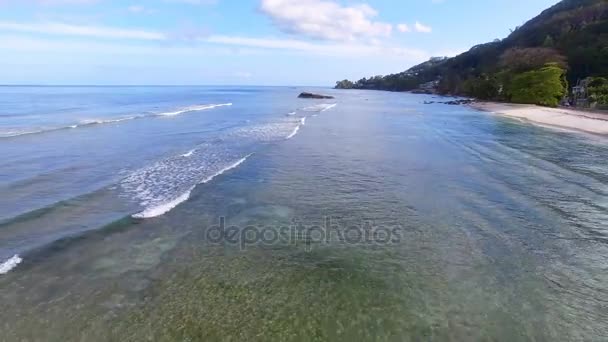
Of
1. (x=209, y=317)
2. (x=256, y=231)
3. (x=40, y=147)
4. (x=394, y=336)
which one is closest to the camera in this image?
(x=394, y=336)

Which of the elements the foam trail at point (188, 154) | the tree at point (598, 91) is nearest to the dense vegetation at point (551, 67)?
the tree at point (598, 91)

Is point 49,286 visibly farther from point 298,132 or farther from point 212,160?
point 298,132

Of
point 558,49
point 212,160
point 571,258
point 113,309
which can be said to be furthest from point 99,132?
point 558,49

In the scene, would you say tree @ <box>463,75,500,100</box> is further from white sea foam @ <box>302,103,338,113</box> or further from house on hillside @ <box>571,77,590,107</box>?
white sea foam @ <box>302,103,338,113</box>

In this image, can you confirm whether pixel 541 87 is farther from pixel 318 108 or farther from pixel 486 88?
pixel 318 108

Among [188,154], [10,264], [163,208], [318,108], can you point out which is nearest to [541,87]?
[318,108]

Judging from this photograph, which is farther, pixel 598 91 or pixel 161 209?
pixel 598 91
